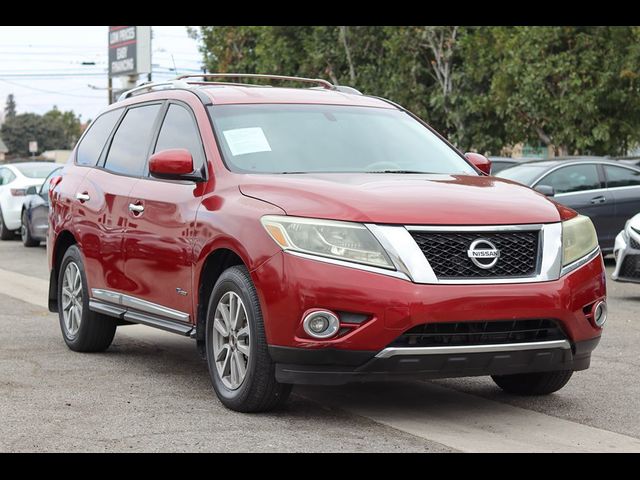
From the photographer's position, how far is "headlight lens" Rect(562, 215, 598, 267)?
625 cm

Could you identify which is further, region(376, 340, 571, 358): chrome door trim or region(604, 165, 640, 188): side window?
region(604, 165, 640, 188): side window

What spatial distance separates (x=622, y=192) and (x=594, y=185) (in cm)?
42

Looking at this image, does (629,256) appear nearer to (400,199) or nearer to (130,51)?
(400,199)

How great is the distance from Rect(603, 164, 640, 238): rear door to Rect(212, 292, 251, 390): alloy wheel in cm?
1150

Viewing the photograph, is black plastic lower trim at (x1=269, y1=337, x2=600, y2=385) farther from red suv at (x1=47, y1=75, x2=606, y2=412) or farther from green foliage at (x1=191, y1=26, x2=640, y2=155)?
green foliage at (x1=191, y1=26, x2=640, y2=155)

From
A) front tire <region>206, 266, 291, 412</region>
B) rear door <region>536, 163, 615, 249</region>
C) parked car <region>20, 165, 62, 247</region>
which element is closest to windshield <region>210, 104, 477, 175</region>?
front tire <region>206, 266, 291, 412</region>

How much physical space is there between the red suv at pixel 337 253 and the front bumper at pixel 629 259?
15.7 ft

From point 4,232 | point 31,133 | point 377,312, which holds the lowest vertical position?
point 31,133

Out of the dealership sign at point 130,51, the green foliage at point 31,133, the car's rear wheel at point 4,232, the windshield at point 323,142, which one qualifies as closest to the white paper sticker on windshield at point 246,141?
the windshield at point 323,142

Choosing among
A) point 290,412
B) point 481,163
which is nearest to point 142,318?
point 290,412

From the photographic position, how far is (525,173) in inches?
680
